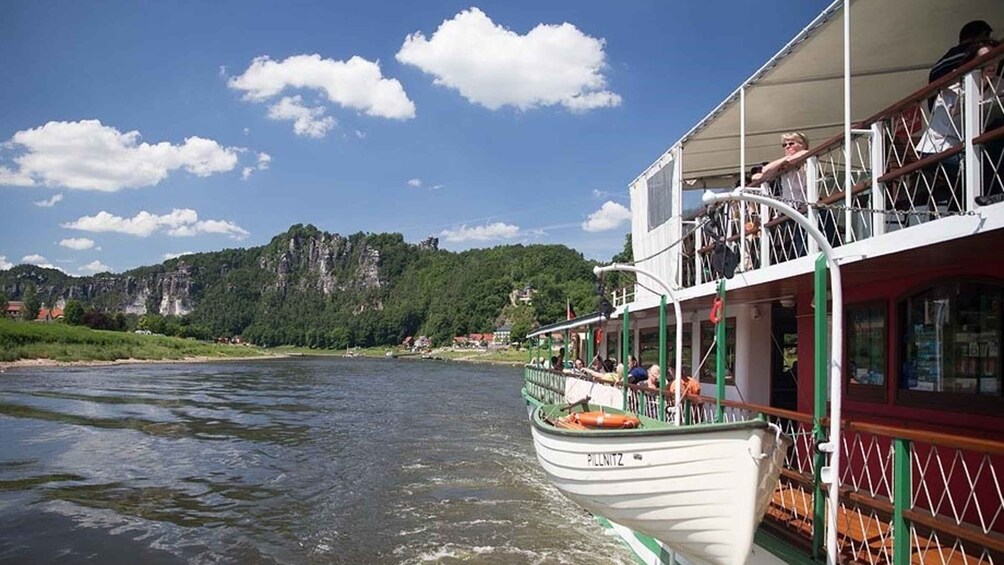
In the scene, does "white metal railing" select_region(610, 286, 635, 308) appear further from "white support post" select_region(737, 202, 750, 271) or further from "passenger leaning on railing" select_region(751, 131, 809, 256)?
"passenger leaning on railing" select_region(751, 131, 809, 256)

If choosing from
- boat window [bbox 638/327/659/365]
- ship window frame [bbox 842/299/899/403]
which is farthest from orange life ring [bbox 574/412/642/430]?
boat window [bbox 638/327/659/365]

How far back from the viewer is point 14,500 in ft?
52.3

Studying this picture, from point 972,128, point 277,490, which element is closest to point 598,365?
point 277,490

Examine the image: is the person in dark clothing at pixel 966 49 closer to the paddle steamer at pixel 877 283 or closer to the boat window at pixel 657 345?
the paddle steamer at pixel 877 283

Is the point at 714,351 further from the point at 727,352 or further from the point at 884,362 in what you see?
the point at 884,362

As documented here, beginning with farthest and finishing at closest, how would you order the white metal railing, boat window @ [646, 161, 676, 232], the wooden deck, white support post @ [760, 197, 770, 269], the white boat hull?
1. the white metal railing
2. boat window @ [646, 161, 676, 232]
3. white support post @ [760, 197, 770, 269]
4. the white boat hull
5. the wooden deck

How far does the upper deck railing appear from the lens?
5.28 m

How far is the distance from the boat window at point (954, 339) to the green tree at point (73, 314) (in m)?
133

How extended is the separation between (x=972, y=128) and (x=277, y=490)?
54.6 ft

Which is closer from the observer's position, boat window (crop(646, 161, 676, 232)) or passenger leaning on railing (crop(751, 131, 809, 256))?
passenger leaning on railing (crop(751, 131, 809, 256))

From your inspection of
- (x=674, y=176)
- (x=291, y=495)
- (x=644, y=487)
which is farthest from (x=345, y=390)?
(x=644, y=487)

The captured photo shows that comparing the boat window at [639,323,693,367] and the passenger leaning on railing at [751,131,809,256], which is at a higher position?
the passenger leaning on railing at [751,131,809,256]

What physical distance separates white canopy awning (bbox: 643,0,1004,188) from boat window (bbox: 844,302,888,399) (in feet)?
9.58

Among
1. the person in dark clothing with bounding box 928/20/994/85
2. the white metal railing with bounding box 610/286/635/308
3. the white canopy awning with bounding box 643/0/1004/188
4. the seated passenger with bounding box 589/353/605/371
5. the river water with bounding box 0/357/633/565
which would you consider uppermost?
the white canopy awning with bounding box 643/0/1004/188
